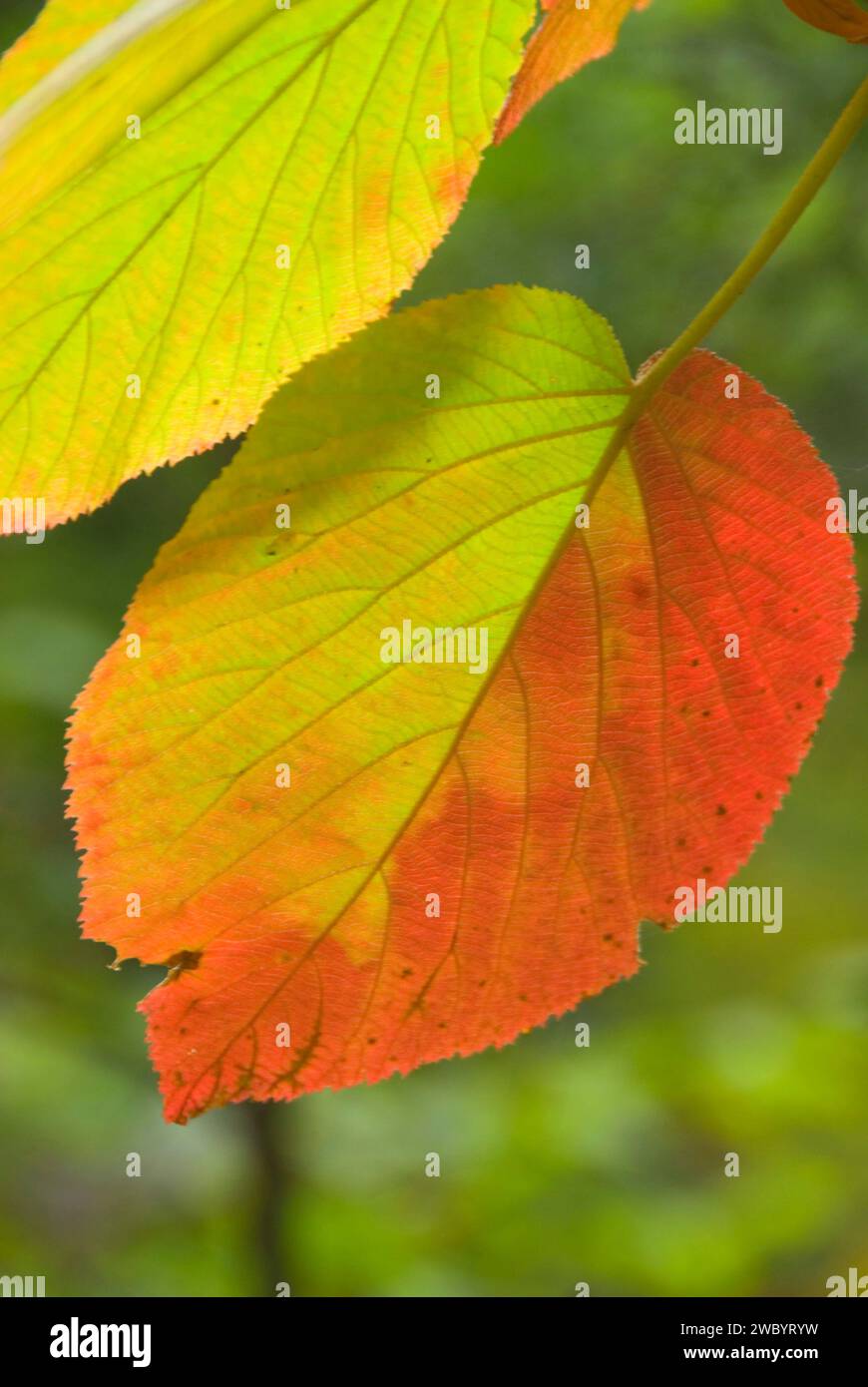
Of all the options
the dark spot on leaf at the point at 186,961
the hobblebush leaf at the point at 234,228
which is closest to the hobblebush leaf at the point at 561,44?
the hobblebush leaf at the point at 234,228

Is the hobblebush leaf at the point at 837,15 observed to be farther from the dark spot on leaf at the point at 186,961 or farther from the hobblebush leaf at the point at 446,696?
the dark spot on leaf at the point at 186,961

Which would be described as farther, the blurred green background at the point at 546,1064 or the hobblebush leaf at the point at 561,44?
the blurred green background at the point at 546,1064

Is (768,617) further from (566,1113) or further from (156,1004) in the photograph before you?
(566,1113)

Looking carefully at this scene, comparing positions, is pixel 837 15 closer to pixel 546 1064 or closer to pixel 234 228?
pixel 234 228

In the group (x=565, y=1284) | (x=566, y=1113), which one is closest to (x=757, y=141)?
(x=566, y=1113)

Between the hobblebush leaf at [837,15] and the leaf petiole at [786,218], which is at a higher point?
the hobblebush leaf at [837,15]
